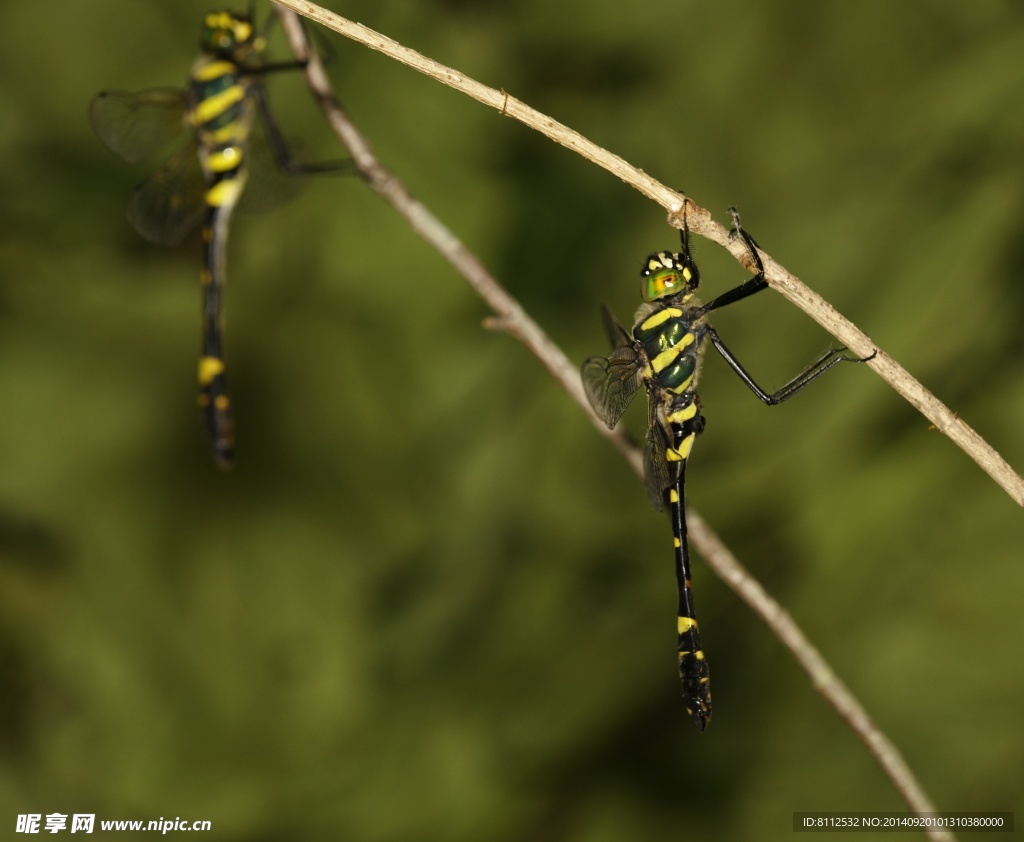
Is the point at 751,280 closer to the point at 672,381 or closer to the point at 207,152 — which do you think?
the point at 672,381

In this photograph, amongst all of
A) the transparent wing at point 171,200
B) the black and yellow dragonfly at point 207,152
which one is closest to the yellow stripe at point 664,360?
A: the black and yellow dragonfly at point 207,152

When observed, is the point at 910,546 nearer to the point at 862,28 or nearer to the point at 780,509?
the point at 780,509

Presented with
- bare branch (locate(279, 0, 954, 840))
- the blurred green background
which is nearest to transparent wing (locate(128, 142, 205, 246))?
the blurred green background

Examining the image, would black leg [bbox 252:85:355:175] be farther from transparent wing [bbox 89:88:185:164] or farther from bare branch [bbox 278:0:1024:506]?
bare branch [bbox 278:0:1024:506]

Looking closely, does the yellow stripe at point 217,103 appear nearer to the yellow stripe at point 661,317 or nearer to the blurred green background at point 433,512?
the blurred green background at point 433,512

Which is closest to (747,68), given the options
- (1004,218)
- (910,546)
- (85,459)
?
(1004,218)
